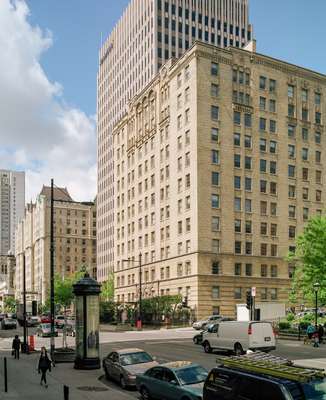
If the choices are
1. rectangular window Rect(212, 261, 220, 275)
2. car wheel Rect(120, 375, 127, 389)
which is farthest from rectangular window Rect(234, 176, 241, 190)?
car wheel Rect(120, 375, 127, 389)

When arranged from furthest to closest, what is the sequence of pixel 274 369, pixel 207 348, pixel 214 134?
pixel 214 134, pixel 207 348, pixel 274 369

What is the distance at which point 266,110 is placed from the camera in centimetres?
8906

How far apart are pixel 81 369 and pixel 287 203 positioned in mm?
64001

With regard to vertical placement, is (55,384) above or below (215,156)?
below

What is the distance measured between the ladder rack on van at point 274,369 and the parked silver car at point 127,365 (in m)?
10.9

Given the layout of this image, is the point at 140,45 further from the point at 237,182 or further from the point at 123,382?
the point at 123,382

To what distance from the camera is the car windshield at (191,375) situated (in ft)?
61.7

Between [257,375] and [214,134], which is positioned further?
Answer: [214,134]

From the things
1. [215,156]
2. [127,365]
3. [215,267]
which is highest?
[215,156]

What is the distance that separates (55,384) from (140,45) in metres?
123

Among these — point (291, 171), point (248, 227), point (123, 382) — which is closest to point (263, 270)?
point (248, 227)

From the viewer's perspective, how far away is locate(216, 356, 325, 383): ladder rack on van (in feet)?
39.3

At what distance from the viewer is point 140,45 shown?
14000 cm

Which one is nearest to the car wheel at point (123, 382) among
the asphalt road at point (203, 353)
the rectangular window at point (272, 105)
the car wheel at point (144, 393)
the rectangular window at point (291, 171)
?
the asphalt road at point (203, 353)
